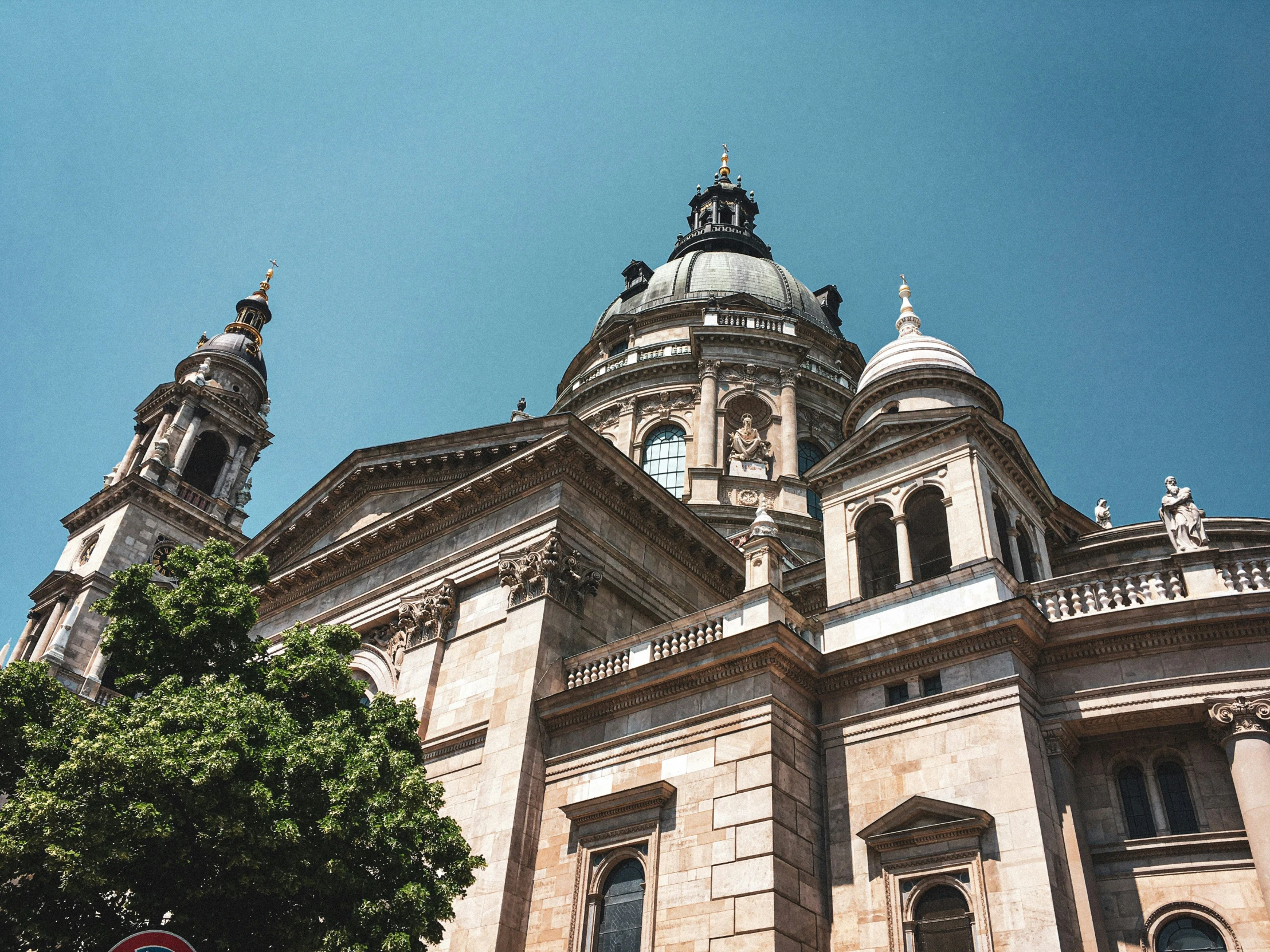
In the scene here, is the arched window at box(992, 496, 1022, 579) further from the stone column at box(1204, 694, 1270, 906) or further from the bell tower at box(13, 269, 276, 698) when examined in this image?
the bell tower at box(13, 269, 276, 698)

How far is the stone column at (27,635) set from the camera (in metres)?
44.9

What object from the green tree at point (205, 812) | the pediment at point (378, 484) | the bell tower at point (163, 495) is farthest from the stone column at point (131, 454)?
the green tree at point (205, 812)

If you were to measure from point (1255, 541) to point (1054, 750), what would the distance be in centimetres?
871

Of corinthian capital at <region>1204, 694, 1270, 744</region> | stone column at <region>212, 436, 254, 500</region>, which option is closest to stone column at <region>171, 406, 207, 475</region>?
stone column at <region>212, 436, 254, 500</region>

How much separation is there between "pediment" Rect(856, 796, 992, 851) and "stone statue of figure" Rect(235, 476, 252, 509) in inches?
1617

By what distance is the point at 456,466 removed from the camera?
25.1m

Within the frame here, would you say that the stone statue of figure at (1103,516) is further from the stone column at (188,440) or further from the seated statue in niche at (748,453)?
the stone column at (188,440)

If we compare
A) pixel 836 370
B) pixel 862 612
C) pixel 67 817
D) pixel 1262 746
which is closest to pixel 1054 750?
pixel 1262 746

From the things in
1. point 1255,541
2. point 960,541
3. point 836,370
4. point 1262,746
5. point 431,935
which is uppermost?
point 836,370

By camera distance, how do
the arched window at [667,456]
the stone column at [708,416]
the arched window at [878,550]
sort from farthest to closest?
1. the arched window at [667,456]
2. the stone column at [708,416]
3. the arched window at [878,550]

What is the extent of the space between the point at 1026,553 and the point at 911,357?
6.24 m

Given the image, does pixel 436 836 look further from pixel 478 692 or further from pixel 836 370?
pixel 836 370

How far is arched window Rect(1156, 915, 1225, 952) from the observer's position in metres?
14.2

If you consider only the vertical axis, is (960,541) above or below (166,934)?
above
